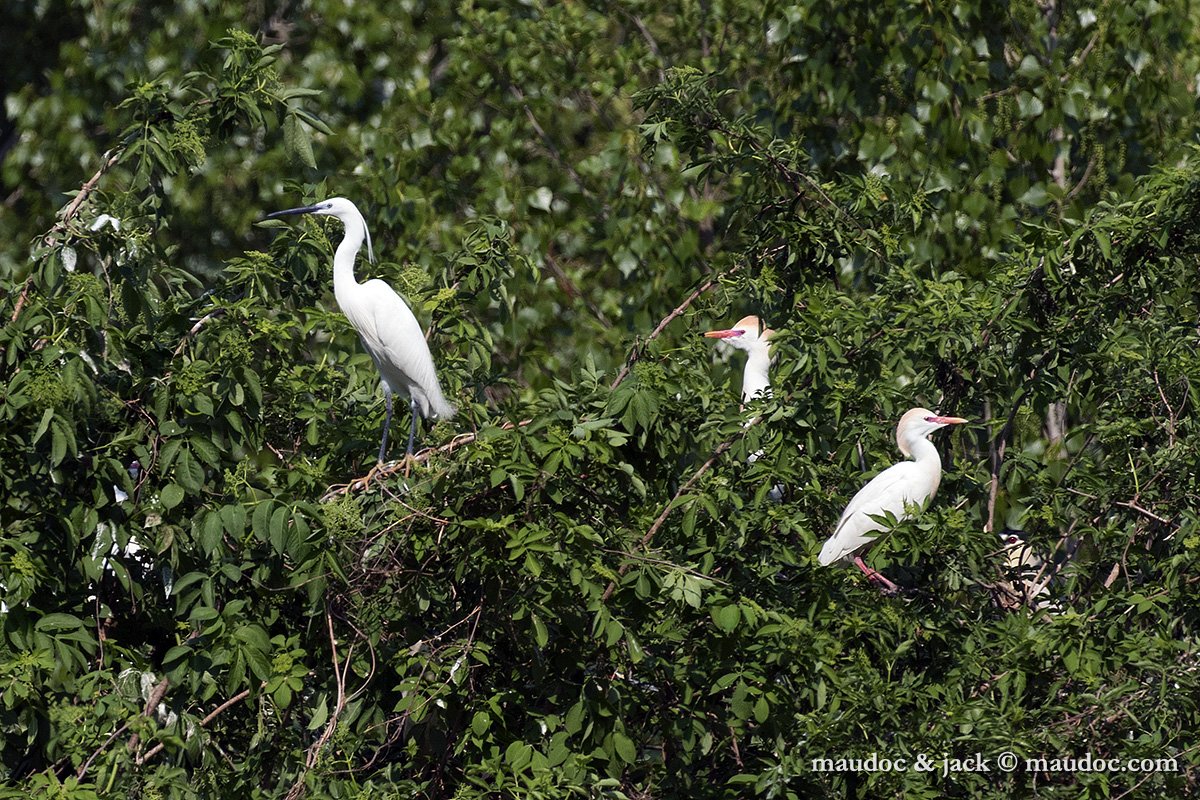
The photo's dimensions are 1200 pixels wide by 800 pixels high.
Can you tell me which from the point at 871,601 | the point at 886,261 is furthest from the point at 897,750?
the point at 886,261

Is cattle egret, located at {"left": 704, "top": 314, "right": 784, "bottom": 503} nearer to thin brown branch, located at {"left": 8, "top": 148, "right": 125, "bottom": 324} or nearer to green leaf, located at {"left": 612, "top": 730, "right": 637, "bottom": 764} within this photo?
green leaf, located at {"left": 612, "top": 730, "right": 637, "bottom": 764}

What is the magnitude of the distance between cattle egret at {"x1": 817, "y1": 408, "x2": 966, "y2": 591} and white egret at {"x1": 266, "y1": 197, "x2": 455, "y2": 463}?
92 centimetres

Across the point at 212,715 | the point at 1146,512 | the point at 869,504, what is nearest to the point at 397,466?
the point at 212,715

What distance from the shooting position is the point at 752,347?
4152mm

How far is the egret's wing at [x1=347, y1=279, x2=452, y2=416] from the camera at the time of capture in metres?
3.22

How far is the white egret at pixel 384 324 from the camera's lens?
3.23 m

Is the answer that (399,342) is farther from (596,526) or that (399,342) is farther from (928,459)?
(928,459)

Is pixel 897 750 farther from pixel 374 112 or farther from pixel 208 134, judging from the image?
pixel 374 112

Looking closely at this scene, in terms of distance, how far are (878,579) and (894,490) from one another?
168 millimetres

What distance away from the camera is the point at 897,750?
246 cm

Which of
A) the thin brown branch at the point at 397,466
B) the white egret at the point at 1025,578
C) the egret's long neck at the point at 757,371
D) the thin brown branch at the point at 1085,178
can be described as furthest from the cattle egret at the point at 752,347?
the thin brown branch at the point at 1085,178

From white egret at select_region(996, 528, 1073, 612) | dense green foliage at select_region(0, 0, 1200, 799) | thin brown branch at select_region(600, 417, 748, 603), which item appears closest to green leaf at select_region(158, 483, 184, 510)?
dense green foliage at select_region(0, 0, 1200, 799)

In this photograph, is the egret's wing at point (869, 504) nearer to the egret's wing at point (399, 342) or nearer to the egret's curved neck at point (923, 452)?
the egret's curved neck at point (923, 452)

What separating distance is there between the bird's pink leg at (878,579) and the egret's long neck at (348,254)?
124 cm
